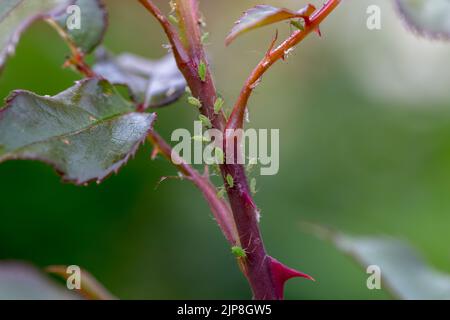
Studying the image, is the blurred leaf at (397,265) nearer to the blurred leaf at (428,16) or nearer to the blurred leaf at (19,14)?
the blurred leaf at (428,16)

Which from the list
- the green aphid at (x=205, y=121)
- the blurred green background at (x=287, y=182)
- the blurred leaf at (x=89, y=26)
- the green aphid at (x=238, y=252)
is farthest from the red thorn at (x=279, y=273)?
the blurred green background at (x=287, y=182)

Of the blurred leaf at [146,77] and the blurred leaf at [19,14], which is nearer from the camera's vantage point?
the blurred leaf at [19,14]

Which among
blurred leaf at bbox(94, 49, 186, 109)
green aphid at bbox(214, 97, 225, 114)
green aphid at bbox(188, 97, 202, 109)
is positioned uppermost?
blurred leaf at bbox(94, 49, 186, 109)

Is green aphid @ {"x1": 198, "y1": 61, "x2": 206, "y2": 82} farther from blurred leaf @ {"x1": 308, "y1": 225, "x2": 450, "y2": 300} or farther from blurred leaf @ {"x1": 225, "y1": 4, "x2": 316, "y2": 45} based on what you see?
blurred leaf @ {"x1": 308, "y1": 225, "x2": 450, "y2": 300}

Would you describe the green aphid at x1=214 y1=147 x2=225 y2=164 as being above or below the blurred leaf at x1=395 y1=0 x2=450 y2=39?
below

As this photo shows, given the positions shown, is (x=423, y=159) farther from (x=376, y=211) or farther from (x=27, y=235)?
(x=27, y=235)

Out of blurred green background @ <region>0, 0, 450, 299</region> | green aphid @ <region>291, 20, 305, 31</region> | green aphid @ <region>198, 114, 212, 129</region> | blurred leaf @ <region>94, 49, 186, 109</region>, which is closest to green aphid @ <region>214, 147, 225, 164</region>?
green aphid @ <region>198, 114, 212, 129</region>
